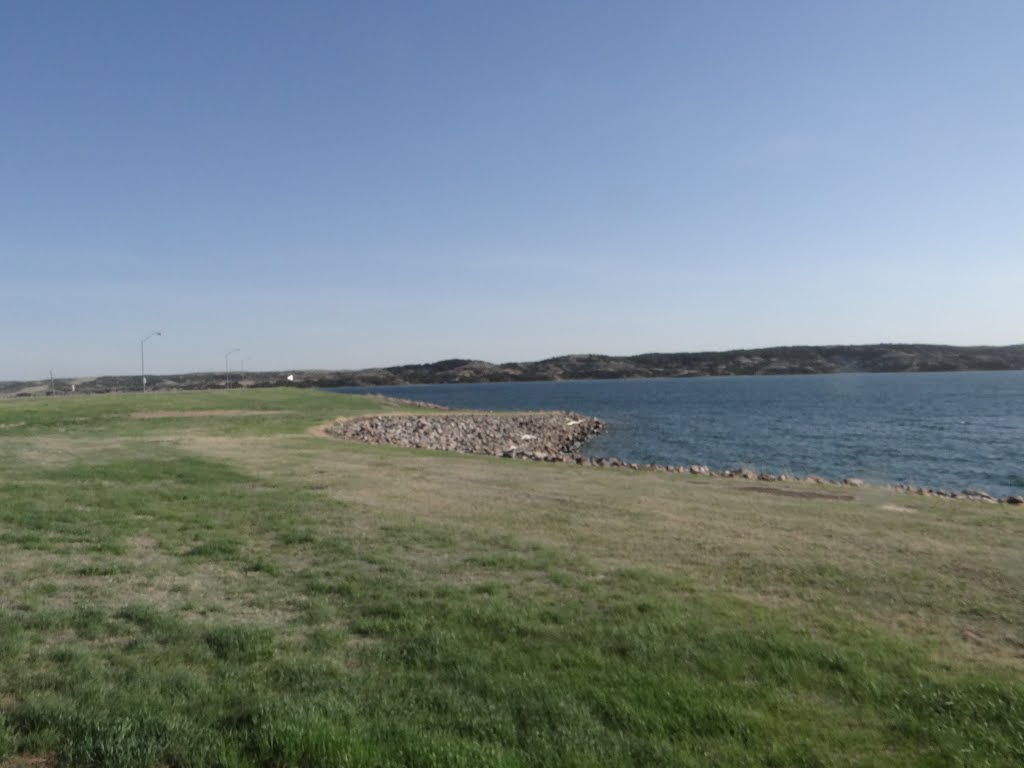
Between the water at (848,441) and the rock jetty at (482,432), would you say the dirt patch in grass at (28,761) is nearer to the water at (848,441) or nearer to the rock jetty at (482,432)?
the rock jetty at (482,432)

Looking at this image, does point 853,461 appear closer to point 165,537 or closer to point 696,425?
point 696,425

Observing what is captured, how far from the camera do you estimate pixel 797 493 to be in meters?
18.7

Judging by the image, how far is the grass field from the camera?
16.5 ft

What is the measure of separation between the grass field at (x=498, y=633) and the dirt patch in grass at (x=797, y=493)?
2327mm

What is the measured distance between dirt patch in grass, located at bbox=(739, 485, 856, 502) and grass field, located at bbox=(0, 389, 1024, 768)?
2.33 metres

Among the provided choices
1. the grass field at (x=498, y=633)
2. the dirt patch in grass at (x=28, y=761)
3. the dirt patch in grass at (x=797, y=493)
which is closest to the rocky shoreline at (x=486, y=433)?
the dirt patch in grass at (x=797, y=493)

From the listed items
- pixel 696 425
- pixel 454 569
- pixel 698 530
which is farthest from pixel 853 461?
pixel 454 569

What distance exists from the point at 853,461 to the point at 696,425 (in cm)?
2231

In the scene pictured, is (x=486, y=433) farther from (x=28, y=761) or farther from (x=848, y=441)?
(x=28, y=761)

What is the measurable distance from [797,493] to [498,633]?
13490 millimetres

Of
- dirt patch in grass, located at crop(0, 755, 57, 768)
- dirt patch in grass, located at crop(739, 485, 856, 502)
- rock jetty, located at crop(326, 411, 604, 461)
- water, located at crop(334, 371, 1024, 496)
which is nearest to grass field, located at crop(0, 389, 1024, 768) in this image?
dirt patch in grass, located at crop(0, 755, 57, 768)

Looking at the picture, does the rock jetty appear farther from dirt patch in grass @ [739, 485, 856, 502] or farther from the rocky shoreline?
dirt patch in grass @ [739, 485, 856, 502]

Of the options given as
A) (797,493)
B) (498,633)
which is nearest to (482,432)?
(797,493)

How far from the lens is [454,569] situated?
9.84m
